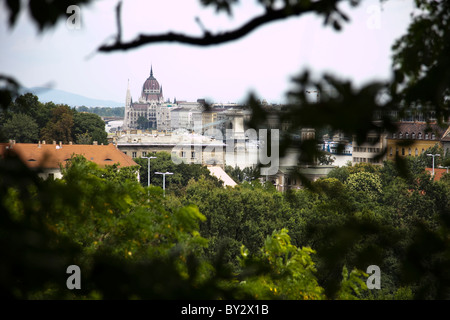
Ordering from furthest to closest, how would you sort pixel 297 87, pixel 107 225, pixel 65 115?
1. pixel 65 115
2. pixel 107 225
3. pixel 297 87

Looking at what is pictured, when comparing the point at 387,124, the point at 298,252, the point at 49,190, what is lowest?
the point at 298,252

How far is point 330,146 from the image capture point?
3332 millimetres

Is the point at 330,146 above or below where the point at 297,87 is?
below

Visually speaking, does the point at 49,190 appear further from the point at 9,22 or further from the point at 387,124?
the point at 387,124

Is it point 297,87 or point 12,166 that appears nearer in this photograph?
point 12,166

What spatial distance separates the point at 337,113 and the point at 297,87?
26 centimetres

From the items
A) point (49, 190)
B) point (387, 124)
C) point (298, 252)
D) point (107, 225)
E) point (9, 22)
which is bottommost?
point (298, 252)
